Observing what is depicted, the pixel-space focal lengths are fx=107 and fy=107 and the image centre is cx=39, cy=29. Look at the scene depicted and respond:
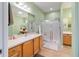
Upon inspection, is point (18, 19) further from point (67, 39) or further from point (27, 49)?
point (67, 39)

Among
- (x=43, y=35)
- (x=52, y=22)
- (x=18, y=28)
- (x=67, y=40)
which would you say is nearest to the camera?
(x=18, y=28)

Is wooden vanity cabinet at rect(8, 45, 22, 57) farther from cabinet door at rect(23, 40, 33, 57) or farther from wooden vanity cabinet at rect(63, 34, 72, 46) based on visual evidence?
wooden vanity cabinet at rect(63, 34, 72, 46)

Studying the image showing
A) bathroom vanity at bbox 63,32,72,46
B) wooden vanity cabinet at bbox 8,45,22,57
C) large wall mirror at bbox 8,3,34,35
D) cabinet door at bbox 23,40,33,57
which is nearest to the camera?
wooden vanity cabinet at bbox 8,45,22,57

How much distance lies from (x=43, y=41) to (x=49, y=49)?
37cm

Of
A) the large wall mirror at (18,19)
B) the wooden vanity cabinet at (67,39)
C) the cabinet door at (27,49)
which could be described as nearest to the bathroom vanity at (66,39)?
the wooden vanity cabinet at (67,39)

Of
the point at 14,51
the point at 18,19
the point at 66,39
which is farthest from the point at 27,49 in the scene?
the point at 66,39

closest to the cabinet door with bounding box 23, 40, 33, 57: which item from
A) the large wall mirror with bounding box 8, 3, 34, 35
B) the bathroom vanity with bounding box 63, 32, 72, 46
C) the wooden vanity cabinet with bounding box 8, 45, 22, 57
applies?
the wooden vanity cabinet with bounding box 8, 45, 22, 57

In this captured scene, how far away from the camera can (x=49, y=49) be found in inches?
154

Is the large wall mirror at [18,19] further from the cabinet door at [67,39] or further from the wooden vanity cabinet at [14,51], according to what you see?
the cabinet door at [67,39]

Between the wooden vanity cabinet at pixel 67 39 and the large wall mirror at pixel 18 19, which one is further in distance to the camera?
the wooden vanity cabinet at pixel 67 39

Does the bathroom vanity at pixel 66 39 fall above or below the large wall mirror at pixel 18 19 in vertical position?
below

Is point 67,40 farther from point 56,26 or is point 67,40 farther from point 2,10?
point 2,10

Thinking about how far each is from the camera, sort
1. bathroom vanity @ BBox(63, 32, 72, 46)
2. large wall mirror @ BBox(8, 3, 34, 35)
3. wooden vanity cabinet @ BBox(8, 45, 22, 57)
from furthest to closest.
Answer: bathroom vanity @ BBox(63, 32, 72, 46) < large wall mirror @ BBox(8, 3, 34, 35) < wooden vanity cabinet @ BBox(8, 45, 22, 57)

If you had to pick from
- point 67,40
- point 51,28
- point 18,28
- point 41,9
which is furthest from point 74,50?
point 67,40
